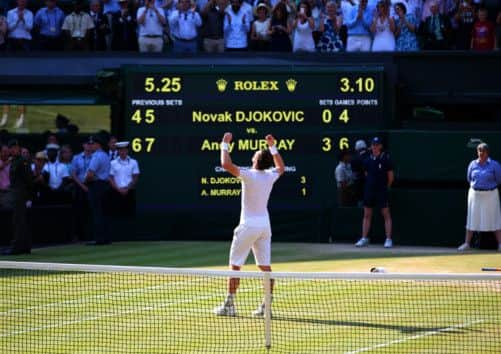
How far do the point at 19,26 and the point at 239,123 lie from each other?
5.65 m

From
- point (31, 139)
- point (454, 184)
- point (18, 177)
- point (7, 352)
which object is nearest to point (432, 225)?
point (454, 184)

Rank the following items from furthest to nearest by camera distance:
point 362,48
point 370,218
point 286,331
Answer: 1. point 362,48
2. point 370,218
3. point 286,331

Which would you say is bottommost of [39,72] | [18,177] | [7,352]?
[7,352]

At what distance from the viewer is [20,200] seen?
19.7 meters

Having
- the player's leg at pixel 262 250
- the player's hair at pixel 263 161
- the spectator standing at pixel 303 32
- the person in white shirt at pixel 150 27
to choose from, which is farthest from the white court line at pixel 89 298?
the person in white shirt at pixel 150 27

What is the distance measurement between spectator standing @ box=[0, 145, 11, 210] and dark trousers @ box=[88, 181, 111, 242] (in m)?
1.57

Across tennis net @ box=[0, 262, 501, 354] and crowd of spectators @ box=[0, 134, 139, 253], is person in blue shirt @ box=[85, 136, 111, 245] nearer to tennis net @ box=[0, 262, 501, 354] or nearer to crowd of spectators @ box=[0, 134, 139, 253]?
crowd of spectators @ box=[0, 134, 139, 253]

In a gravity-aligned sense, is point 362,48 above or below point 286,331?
above

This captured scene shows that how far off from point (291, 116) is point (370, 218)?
260 centimetres

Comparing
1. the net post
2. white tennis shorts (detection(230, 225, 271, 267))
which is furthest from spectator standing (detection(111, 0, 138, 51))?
the net post

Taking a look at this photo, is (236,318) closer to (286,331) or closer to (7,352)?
(286,331)

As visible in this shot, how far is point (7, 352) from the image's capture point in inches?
428

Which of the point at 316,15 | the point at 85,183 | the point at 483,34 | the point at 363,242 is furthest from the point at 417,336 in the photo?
the point at 316,15

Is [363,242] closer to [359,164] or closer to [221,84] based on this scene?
[359,164]
